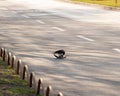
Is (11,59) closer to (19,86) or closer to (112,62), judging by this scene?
(19,86)

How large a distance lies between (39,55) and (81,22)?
10.3 metres

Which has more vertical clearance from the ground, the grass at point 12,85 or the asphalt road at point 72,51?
the grass at point 12,85

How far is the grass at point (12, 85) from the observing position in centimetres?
815

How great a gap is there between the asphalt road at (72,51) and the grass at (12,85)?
71 cm

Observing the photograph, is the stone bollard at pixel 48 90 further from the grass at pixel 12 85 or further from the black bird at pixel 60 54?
the black bird at pixel 60 54

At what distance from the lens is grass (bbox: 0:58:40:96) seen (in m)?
8.15

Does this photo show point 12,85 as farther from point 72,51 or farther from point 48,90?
point 72,51

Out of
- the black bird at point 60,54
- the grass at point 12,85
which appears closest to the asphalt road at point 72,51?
the black bird at point 60,54

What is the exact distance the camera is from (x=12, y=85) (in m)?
8.74

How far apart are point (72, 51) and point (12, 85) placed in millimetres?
5010

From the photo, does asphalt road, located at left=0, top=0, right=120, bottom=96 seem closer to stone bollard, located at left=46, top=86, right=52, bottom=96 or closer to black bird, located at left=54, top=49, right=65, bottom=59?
black bird, located at left=54, top=49, right=65, bottom=59

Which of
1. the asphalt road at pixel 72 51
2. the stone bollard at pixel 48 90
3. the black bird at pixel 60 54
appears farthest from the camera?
the black bird at pixel 60 54

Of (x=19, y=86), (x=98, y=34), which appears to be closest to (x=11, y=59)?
(x=19, y=86)

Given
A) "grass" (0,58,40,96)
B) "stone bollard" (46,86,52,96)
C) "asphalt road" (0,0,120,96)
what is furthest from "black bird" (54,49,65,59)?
"stone bollard" (46,86,52,96)
